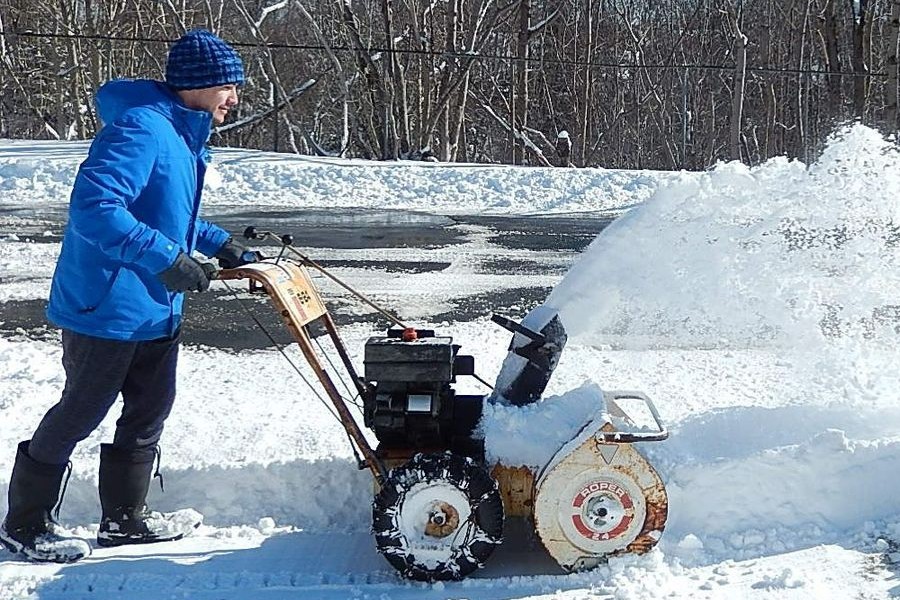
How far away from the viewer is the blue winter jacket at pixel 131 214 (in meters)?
2.62

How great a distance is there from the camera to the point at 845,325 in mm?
4535

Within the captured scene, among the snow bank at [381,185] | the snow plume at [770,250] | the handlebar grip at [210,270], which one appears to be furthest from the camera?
the snow bank at [381,185]

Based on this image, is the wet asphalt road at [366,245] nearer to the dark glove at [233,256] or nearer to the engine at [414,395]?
the dark glove at [233,256]

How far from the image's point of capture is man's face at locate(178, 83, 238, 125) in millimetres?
2957

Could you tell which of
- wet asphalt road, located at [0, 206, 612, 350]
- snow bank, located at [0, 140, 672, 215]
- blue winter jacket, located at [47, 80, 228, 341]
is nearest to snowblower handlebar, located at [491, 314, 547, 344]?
blue winter jacket, located at [47, 80, 228, 341]

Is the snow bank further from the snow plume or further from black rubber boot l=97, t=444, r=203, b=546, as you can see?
black rubber boot l=97, t=444, r=203, b=546

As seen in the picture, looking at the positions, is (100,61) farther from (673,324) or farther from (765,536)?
(765,536)

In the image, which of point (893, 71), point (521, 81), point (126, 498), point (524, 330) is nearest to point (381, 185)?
point (521, 81)

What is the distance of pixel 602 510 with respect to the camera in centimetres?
287

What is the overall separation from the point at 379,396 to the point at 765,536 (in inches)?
58.2

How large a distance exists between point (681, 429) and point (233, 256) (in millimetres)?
1999

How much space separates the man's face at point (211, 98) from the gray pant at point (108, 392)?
2.55 ft

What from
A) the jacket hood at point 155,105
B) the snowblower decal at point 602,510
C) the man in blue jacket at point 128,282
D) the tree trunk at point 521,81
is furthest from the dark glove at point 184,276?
the tree trunk at point 521,81

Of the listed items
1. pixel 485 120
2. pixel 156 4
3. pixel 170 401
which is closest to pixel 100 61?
pixel 156 4
